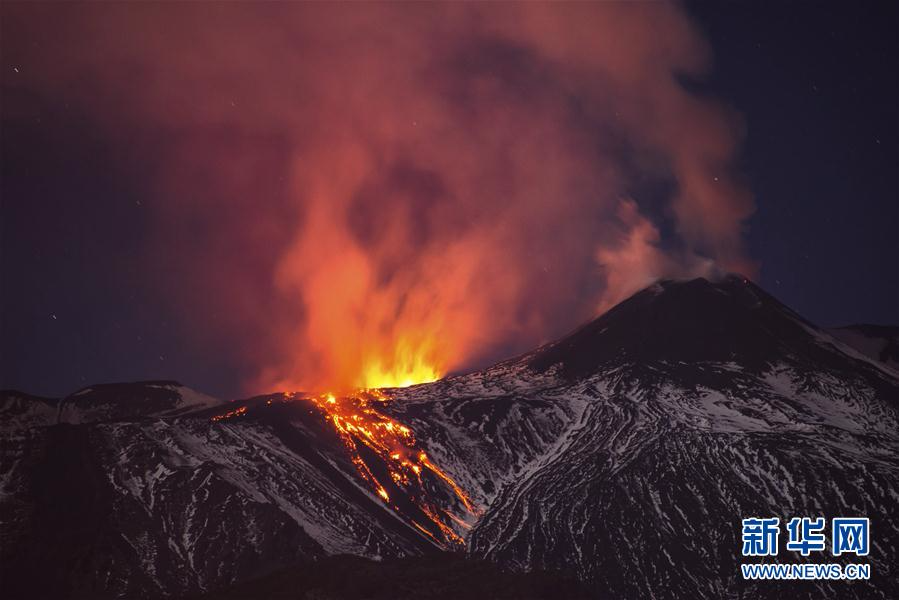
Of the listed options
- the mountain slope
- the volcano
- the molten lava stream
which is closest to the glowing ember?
the volcano

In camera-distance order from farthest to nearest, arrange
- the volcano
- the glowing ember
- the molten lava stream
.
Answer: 1. the glowing ember
2. the molten lava stream
3. the volcano

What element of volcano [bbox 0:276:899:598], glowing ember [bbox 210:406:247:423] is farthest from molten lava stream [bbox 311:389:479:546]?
glowing ember [bbox 210:406:247:423]

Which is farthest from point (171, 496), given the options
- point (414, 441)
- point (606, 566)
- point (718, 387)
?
point (718, 387)

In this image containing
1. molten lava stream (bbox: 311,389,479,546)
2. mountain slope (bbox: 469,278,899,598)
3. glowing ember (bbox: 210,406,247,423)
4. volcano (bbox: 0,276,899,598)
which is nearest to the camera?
volcano (bbox: 0,276,899,598)

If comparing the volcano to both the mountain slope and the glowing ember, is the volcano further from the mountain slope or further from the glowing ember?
the glowing ember

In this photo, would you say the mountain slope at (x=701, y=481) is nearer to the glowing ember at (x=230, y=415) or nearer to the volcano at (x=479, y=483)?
the volcano at (x=479, y=483)

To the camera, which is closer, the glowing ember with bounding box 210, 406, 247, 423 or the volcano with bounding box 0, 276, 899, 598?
the volcano with bounding box 0, 276, 899, 598

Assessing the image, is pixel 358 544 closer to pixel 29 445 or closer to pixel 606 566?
pixel 606 566
